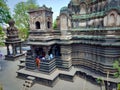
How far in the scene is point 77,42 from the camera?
1151 cm

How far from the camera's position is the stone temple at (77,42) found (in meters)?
9.29

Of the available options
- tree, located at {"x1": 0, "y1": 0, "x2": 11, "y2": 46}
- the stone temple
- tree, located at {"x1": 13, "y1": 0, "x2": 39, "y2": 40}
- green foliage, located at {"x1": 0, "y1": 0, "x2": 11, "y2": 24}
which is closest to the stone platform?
the stone temple

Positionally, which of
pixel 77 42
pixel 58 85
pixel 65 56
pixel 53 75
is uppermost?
pixel 77 42

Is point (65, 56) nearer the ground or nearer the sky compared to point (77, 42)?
nearer the ground

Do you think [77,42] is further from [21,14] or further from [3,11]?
[21,14]

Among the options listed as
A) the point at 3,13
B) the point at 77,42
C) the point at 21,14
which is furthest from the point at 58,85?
the point at 21,14

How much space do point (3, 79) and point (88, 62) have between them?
930 cm

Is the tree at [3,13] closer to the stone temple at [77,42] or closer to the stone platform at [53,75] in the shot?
the stone temple at [77,42]

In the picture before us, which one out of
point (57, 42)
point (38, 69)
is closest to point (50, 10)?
point (57, 42)

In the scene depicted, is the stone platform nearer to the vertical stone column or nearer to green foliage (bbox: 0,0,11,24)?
the vertical stone column

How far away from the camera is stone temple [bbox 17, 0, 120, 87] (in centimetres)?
929

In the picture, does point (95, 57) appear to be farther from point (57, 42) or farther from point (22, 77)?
point (22, 77)

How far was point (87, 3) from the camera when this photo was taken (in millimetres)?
12180

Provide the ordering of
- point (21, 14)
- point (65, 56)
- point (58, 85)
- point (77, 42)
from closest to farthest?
point (58, 85) < point (65, 56) < point (77, 42) < point (21, 14)
